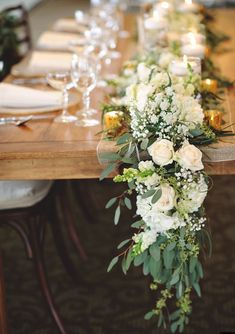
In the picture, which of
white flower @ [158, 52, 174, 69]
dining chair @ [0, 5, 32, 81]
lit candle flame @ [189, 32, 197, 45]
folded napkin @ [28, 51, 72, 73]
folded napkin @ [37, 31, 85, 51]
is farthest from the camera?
dining chair @ [0, 5, 32, 81]

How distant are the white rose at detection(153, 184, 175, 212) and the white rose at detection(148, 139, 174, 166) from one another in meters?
0.07

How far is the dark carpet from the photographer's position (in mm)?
2504

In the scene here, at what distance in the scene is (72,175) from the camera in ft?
6.37

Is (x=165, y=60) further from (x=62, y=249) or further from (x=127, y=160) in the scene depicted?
(x=62, y=249)

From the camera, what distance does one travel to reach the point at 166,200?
5.74ft

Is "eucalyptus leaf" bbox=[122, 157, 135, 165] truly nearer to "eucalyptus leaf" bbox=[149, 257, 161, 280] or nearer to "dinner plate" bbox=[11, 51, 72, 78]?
"eucalyptus leaf" bbox=[149, 257, 161, 280]

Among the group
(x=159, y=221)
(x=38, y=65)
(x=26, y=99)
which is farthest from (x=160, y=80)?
(x=38, y=65)

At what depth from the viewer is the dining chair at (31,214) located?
7.63 feet

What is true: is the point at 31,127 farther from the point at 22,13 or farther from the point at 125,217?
the point at 22,13

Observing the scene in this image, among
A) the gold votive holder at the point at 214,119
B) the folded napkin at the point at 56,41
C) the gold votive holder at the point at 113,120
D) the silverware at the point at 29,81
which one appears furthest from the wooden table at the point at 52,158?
the folded napkin at the point at 56,41

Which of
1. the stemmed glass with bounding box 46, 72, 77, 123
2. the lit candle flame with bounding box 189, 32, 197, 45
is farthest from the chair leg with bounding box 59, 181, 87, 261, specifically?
the lit candle flame with bounding box 189, 32, 197, 45

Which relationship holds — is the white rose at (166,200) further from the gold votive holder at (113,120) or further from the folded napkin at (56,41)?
the folded napkin at (56,41)

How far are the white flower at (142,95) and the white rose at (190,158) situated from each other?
0.64ft

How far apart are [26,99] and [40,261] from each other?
61cm
